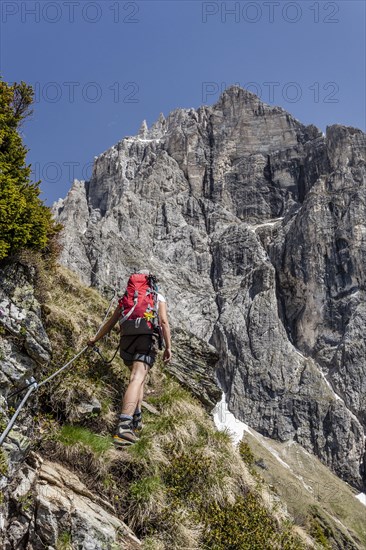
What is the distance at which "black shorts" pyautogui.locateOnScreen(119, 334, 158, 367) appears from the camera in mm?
6859

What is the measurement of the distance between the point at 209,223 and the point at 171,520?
132 meters

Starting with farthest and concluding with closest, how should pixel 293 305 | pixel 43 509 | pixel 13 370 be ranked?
pixel 293 305
pixel 13 370
pixel 43 509

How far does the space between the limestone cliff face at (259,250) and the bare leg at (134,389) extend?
225 feet

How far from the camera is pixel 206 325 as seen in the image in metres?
111

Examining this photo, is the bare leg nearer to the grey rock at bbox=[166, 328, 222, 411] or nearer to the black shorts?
the black shorts

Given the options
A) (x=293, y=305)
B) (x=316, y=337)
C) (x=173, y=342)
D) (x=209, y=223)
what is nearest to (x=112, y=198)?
(x=209, y=223)

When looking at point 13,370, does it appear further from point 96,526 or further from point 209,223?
point 209,223

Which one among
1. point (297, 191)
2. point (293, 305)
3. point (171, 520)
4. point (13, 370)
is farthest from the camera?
point (297, 191)

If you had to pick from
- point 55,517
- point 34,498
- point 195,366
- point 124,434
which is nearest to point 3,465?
point 34,498

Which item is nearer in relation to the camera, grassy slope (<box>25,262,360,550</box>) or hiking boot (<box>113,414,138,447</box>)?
grassy slope (<box>25,262,360,550</box>)

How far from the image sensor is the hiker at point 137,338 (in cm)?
653

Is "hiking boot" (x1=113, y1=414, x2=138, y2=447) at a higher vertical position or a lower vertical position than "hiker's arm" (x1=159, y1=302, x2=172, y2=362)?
lower

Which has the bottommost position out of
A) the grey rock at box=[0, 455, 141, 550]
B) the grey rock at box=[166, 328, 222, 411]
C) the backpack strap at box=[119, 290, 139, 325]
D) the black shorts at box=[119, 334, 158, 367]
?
the grey rock at box=[0, 455, 141, 550]

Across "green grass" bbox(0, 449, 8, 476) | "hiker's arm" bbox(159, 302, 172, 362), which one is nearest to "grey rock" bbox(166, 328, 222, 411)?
"hiker's arm" bbox(159, 302, 172, 362)
